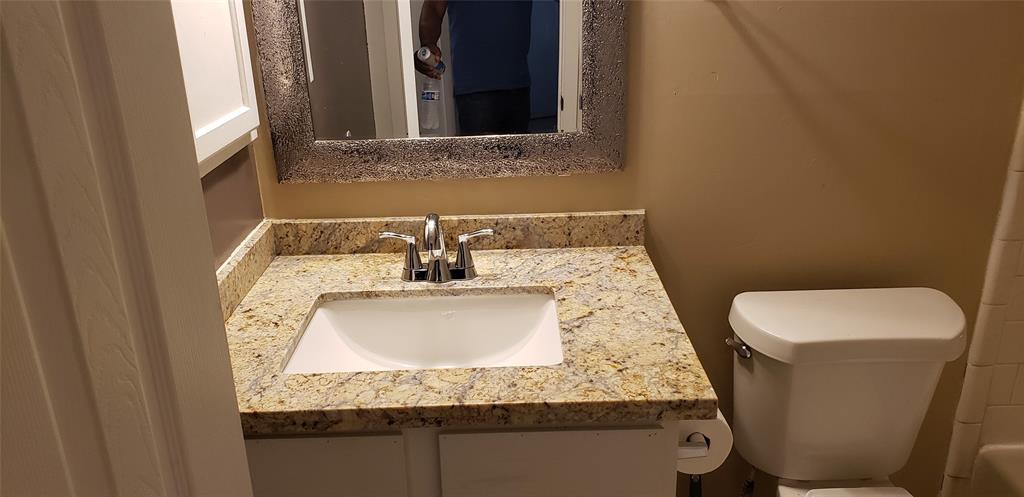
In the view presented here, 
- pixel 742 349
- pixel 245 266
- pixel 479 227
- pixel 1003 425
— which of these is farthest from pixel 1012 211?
pixel 245 266

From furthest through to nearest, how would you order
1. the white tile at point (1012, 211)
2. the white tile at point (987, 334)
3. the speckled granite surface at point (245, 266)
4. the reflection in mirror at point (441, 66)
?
the white tile at point (987, 334) < the white tile at point (1012, 211) < the reflection in mirror at point (441, 66) < the speckled granite surface at point (245, 266)

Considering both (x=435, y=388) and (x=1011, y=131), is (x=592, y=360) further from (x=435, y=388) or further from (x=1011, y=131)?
(x=1011, y=131)

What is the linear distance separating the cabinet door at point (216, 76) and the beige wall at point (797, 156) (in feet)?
0.77

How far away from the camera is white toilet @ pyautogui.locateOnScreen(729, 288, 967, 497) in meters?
1.42

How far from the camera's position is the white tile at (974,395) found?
1703 millimetres

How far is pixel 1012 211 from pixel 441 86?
115 centimetres

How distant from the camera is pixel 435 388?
1.10m

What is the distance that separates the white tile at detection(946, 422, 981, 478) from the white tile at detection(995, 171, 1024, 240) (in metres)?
0.45

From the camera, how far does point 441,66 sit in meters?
1.47

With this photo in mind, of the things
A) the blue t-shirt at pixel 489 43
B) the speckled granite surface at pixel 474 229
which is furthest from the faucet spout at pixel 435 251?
the blue t-shirt at pixel 489 43

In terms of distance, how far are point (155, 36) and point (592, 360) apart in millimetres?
795

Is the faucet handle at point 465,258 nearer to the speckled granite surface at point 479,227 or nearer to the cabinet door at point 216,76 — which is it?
the speckled granite surface at point 479,227

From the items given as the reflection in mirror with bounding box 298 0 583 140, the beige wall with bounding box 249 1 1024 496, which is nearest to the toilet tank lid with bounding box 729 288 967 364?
the beige wall with bounding box 249 1 1024 496

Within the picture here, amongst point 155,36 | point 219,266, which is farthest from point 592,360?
point 155,36
